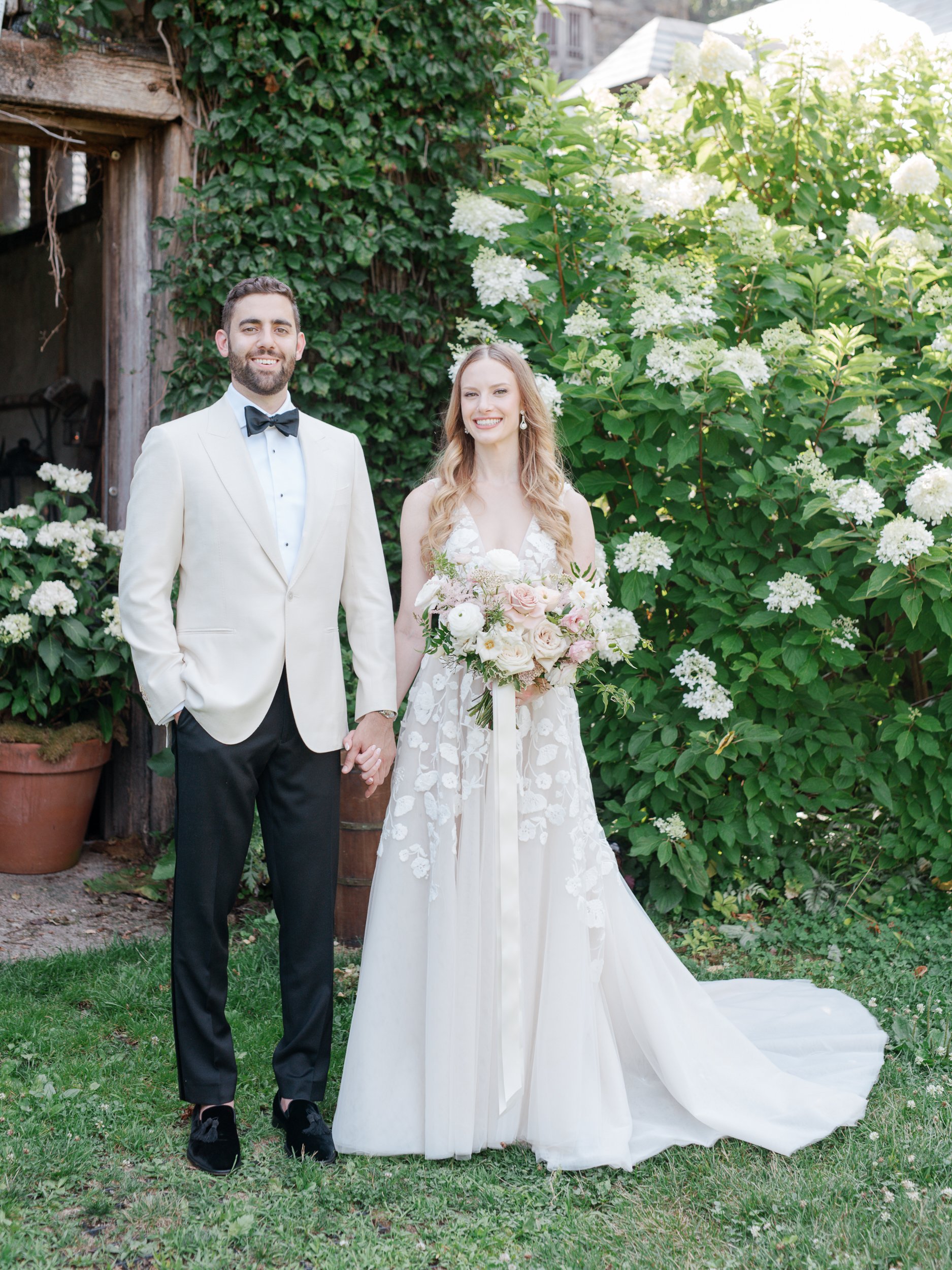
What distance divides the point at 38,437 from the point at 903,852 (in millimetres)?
5554

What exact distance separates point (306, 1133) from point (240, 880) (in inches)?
25.1

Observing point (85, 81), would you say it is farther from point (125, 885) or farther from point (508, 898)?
point (508, 898)

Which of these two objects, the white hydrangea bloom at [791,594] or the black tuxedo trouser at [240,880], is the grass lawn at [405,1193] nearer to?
the black tuxedo trouser at [240,880]

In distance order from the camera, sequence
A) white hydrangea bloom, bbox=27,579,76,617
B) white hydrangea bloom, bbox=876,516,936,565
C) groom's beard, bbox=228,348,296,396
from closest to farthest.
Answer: groom's beard, bbox=228,348,296,396 < white hydrangea bloom, bbox=876,516,936,565 < white hydrangea bloom, bbox=27,579,76,617

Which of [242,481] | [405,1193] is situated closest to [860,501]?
[242,481]

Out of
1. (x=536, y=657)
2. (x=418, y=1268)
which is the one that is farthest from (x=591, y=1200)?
(x=536, y=657)

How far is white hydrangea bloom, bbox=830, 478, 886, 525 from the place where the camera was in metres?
3.82

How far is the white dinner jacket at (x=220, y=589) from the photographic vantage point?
8.84 feet

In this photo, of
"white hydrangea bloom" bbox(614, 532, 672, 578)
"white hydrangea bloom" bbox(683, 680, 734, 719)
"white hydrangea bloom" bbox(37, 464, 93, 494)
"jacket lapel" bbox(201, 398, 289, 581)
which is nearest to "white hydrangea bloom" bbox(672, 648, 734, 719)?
"white hydrangea bloom" bbox(683, 680, 734, 719)

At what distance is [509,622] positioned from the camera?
2.73 meters

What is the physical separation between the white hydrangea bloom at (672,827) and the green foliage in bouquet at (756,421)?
0.06ft

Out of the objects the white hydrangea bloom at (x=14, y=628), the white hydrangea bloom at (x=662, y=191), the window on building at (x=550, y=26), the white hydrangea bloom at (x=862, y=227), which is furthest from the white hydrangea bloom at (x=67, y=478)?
the window on building at (x=550, y=26)

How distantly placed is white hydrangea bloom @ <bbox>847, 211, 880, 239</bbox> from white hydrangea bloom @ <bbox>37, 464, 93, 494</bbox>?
3.39 meters

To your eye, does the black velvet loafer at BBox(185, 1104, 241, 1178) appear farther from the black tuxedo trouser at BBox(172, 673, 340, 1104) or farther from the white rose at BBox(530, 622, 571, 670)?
the white rose at BBox(530, 622, 571, 670)
